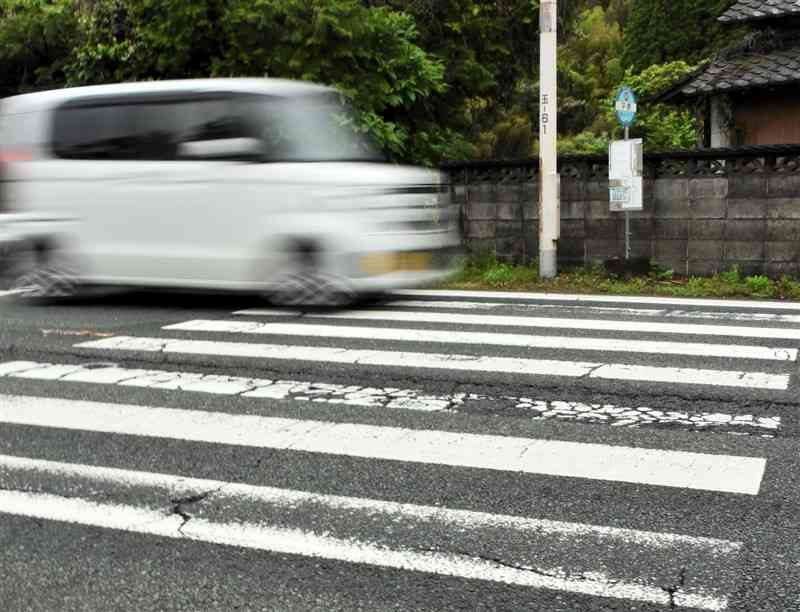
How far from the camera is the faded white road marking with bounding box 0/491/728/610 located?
3000 mm

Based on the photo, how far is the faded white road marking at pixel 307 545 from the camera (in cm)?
300

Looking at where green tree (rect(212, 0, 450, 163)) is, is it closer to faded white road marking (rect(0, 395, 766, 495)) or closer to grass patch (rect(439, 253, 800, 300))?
grass patch (rect(439, 253, 800, 300))

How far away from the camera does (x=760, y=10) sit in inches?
664

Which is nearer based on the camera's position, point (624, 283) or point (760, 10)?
point (624, 283)

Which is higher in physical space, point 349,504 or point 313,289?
point 313,289

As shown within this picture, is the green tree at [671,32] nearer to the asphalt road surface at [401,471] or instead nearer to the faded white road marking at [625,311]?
the faded white road marking at [625,311]

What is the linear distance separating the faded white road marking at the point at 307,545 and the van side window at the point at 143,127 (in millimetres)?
5287

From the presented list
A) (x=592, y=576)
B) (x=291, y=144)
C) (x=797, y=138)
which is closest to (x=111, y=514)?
(x=592, y=576)

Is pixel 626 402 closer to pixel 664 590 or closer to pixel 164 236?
pixel 664 590

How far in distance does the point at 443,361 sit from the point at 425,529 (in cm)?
298

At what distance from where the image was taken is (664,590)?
299 cm

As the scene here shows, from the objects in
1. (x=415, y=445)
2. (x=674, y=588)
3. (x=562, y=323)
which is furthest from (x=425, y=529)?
Answer: (x=562, y=323)

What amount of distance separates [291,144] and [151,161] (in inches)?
57.9

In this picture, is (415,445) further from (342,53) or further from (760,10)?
(760,10)
